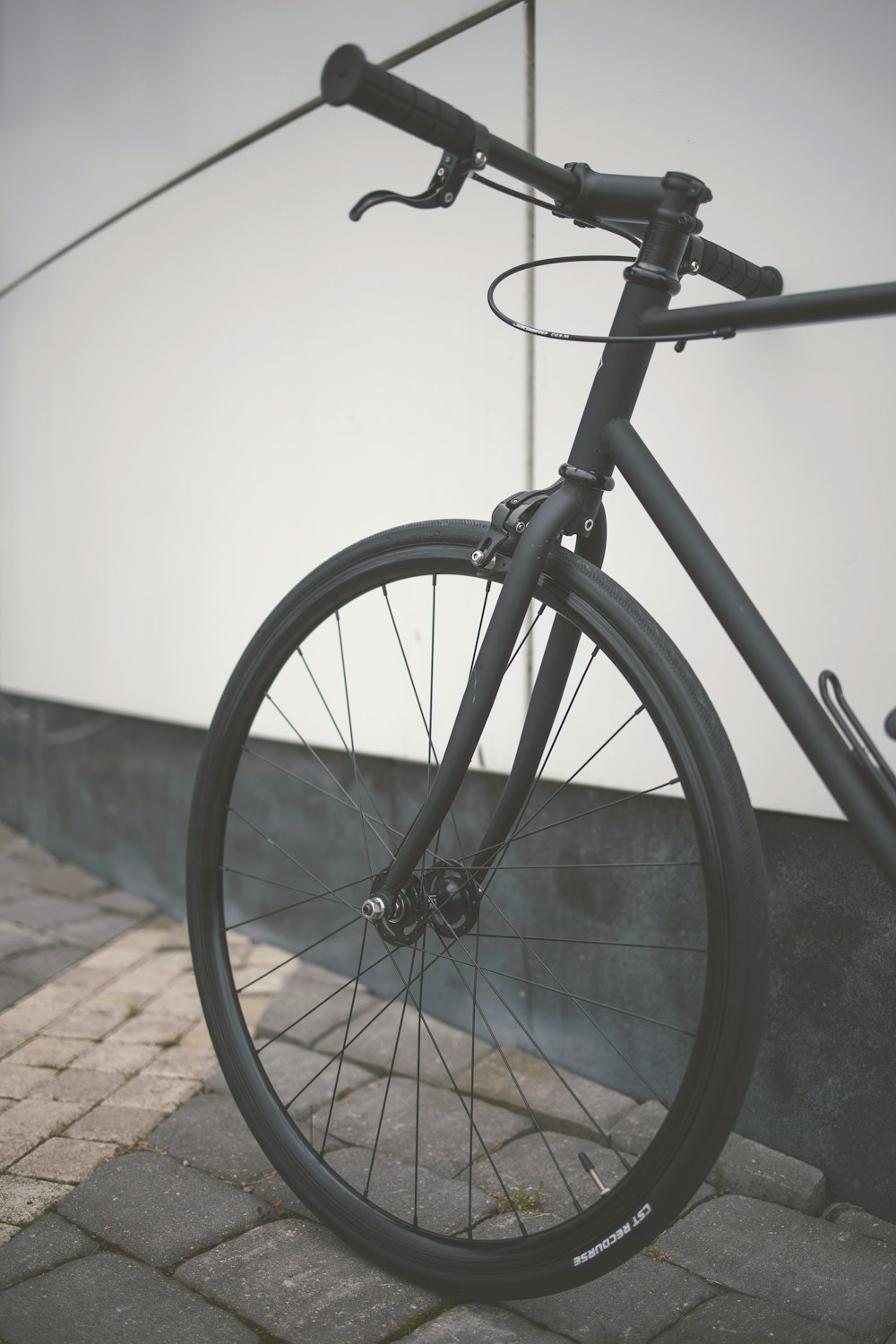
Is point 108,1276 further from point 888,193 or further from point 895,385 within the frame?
point 888,193

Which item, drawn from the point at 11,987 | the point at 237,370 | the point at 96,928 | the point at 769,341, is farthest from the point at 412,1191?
the point at 237,370

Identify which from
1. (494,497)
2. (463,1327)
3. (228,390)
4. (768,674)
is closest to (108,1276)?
(463,1327)

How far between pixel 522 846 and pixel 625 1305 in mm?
890

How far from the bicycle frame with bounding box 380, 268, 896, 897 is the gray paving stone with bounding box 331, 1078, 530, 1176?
0.62 m

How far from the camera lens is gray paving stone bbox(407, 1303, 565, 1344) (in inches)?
54.1

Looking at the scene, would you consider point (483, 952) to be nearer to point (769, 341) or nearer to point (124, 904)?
point (769, 341)

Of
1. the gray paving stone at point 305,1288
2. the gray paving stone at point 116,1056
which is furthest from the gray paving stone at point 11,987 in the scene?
the gray paving stone at point 305,1288

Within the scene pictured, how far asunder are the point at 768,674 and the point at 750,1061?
0.42m

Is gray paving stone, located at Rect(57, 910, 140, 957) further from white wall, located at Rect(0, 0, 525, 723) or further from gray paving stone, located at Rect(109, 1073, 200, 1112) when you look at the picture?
gray paving stone, located at Rect(109, 1073, 200, 1112)

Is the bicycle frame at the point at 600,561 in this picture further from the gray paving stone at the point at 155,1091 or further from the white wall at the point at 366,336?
the gray paving stone at the point at 155,1091

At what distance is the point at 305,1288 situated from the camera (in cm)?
148

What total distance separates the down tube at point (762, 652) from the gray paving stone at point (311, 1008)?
1347mm

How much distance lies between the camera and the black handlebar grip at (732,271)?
1.40 meters

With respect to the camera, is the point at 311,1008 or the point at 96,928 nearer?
the point at 311,1008
